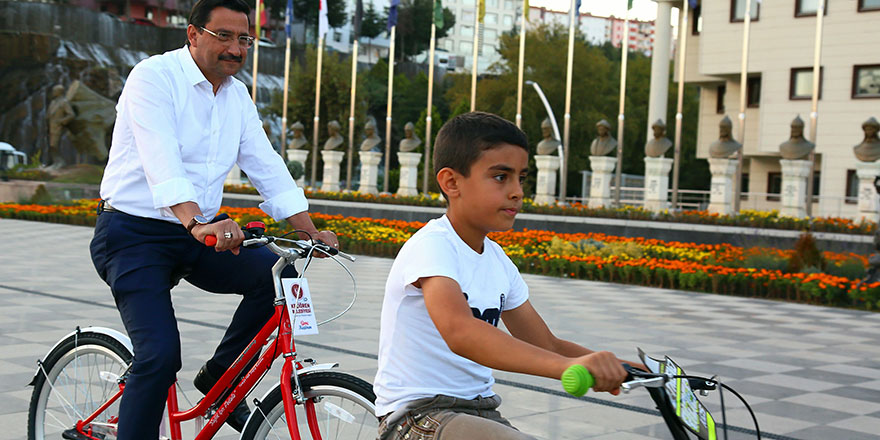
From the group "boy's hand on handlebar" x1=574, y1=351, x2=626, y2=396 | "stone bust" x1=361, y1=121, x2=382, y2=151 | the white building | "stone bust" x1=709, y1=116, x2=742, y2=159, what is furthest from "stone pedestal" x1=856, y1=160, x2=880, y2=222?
"boy's hand on handlebar" x1=574, y1=351, x2=626, y2=396

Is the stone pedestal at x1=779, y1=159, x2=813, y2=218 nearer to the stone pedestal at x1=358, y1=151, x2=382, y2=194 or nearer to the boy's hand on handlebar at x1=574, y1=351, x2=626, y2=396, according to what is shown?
the stone pedestal at x1=358, y1=151, x2=382, y2=194

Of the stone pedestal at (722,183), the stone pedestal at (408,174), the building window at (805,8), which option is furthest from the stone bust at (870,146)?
the stone pedestal at (408,174)

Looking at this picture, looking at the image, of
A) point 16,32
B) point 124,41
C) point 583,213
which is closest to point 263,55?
point 124,41

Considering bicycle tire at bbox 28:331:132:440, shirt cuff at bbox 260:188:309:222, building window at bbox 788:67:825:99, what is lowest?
bicycle tire at bbox 28:331:132:440

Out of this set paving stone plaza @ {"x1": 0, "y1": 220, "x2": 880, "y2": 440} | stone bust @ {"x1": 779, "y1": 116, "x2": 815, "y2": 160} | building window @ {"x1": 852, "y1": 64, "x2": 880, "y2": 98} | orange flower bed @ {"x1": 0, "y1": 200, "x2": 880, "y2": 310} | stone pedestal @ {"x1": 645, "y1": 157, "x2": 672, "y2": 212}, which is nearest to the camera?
paving stone plaza @ {"x1": 0, "y1": 220, "x2": 880, "y2": 440}

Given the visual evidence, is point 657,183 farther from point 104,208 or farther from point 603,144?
point 104,208

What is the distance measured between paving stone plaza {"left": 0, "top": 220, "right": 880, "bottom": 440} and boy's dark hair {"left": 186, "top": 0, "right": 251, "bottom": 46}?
2229 mm

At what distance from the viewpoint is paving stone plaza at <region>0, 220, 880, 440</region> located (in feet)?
18.0

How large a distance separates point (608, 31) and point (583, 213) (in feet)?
488

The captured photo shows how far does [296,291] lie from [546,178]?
24.4 metres

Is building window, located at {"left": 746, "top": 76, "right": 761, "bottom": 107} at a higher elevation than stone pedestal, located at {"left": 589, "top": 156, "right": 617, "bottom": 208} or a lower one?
higher

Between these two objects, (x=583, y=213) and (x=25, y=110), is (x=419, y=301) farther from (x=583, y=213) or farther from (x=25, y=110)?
(x=25, y=110)

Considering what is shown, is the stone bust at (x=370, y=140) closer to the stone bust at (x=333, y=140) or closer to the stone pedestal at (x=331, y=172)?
the stone bust at (x=333, y=140)

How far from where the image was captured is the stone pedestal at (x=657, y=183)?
24641mm
